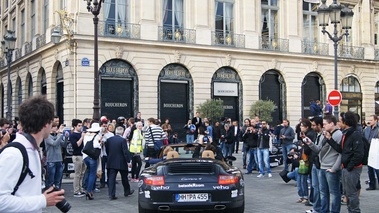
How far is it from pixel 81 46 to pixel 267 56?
493 inches

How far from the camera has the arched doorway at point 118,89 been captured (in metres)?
24.4

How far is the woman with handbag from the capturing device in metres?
10.5

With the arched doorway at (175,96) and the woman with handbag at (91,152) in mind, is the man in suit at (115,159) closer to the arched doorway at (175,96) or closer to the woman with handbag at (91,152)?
the woman with handbag at (91,152)

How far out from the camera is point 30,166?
2963 mm

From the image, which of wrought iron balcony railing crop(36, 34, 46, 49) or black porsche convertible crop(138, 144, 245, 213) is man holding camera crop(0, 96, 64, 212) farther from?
wrought iron balcony railing crop(36, 34, 46, 49)

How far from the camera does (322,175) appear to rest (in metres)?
7.69

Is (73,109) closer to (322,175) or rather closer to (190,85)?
(190,85)

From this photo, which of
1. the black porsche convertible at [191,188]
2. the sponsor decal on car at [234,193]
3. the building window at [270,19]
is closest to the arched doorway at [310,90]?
the building window at [270,19]

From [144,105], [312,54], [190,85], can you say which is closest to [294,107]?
[312,54]

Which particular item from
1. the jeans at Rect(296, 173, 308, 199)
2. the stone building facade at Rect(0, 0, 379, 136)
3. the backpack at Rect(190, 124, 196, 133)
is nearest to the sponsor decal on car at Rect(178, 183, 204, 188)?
the jeans at Rect(296, 173, 308, 199)

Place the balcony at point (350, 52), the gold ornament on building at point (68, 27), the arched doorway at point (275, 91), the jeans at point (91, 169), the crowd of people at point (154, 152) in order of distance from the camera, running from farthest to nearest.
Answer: the balcony at point (350, 52), the arched doorway at point (275, 91), the gold ornament on building at point (68, 27), the jeans at point (91, 169), the crowd of people at point (154, 152)

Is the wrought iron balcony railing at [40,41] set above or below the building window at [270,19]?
below

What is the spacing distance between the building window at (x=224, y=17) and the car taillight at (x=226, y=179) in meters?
21.3

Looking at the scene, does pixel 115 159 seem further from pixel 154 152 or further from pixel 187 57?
pixel 187 57
